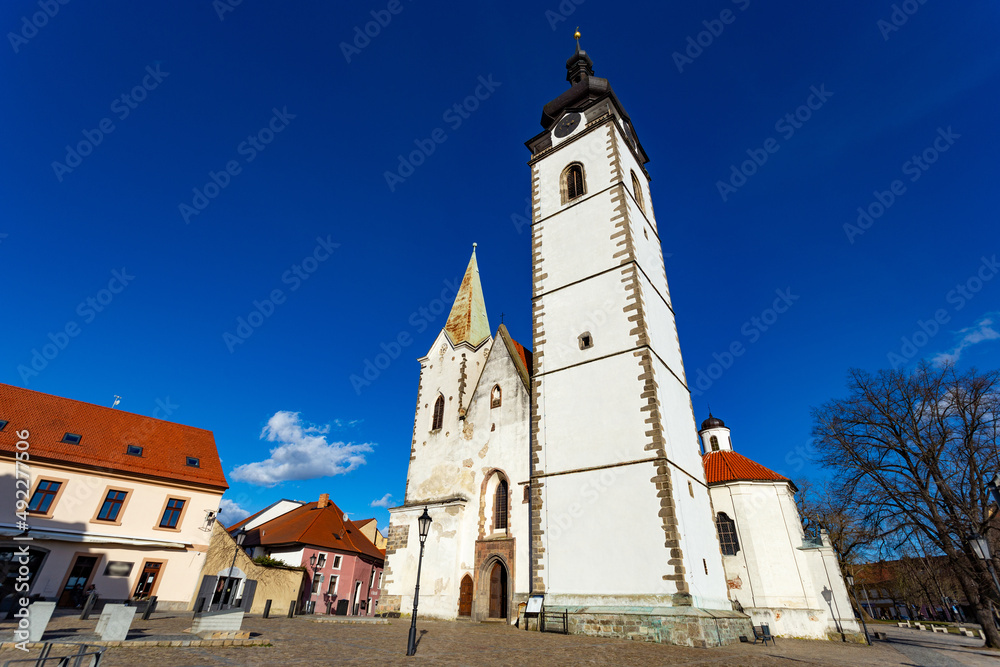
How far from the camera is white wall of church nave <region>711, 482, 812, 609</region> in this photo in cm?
1922

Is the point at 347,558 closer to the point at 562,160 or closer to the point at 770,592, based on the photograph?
the point at 770,592

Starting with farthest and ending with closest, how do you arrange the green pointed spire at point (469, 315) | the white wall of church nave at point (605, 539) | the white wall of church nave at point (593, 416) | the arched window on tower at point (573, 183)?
the green pointed spire at point (469, 315) < the arched window on tower at point (573, 183) < the white wall of church nave at point (593, 416) < the white wall of church nave at point (605, 539)

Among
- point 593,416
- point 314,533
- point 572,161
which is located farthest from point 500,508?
point 314,533

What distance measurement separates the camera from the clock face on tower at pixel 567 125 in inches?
949

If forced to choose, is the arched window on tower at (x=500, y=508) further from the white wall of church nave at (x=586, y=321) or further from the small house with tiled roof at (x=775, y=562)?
the small house with tiled roof at (x=775, y=562)

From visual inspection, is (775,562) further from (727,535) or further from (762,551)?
(727,535)

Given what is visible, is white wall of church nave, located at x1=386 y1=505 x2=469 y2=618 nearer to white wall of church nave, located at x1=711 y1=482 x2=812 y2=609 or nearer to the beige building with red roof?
the beige building with red roof

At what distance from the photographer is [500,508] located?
61.7 feet

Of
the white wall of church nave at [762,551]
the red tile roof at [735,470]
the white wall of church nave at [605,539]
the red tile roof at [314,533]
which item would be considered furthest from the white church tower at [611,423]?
the red tile roof at [314,533]

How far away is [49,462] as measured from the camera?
1964 cm

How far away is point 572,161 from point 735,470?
16.1m

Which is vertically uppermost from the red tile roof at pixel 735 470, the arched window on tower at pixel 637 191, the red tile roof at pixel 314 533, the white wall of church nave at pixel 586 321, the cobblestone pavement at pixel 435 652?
the arched window on tower at pixel 637 191

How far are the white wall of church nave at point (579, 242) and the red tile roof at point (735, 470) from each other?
10.5 m

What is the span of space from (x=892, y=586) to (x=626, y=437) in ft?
235
